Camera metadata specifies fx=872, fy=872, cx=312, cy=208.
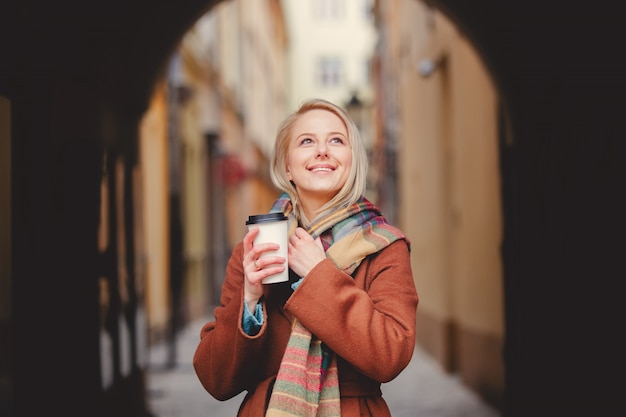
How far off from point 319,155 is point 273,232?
0.31 metres

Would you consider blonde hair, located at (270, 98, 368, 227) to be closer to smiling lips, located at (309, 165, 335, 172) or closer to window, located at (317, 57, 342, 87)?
smiling lips, located at (309, 165, 335, 172)

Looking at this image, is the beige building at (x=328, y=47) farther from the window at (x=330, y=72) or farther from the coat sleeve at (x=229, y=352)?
the coat sleeve at (x=229, y=352)

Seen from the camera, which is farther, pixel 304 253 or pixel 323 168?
pixel 323 168

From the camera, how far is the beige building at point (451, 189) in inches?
313

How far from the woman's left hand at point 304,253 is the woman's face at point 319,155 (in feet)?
0.54

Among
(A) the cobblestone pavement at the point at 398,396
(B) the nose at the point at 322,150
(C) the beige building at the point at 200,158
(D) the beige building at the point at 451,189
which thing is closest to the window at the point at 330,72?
(C) the beige building at the point at 200,158

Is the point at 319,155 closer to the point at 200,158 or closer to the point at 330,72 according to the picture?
the point at 200,158

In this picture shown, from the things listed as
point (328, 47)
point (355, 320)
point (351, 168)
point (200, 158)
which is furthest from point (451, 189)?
point (328, 47)

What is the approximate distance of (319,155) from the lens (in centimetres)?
235

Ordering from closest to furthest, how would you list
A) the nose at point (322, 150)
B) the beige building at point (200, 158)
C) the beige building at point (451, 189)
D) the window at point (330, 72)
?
the nose at point (322, 150) → the beige building at point (451, 189) → the beige building at point (200, 158) → the window at point (330, 72)

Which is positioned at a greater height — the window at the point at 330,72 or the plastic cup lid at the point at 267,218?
the window at the point at 330,72

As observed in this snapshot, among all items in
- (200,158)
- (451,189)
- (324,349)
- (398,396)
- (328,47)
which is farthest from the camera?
(328,47)

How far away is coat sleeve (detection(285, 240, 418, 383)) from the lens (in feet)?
7.02

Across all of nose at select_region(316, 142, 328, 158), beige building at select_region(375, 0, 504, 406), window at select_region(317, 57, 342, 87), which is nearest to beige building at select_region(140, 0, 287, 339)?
beige building at select_region(375, 0, 504, 406)
